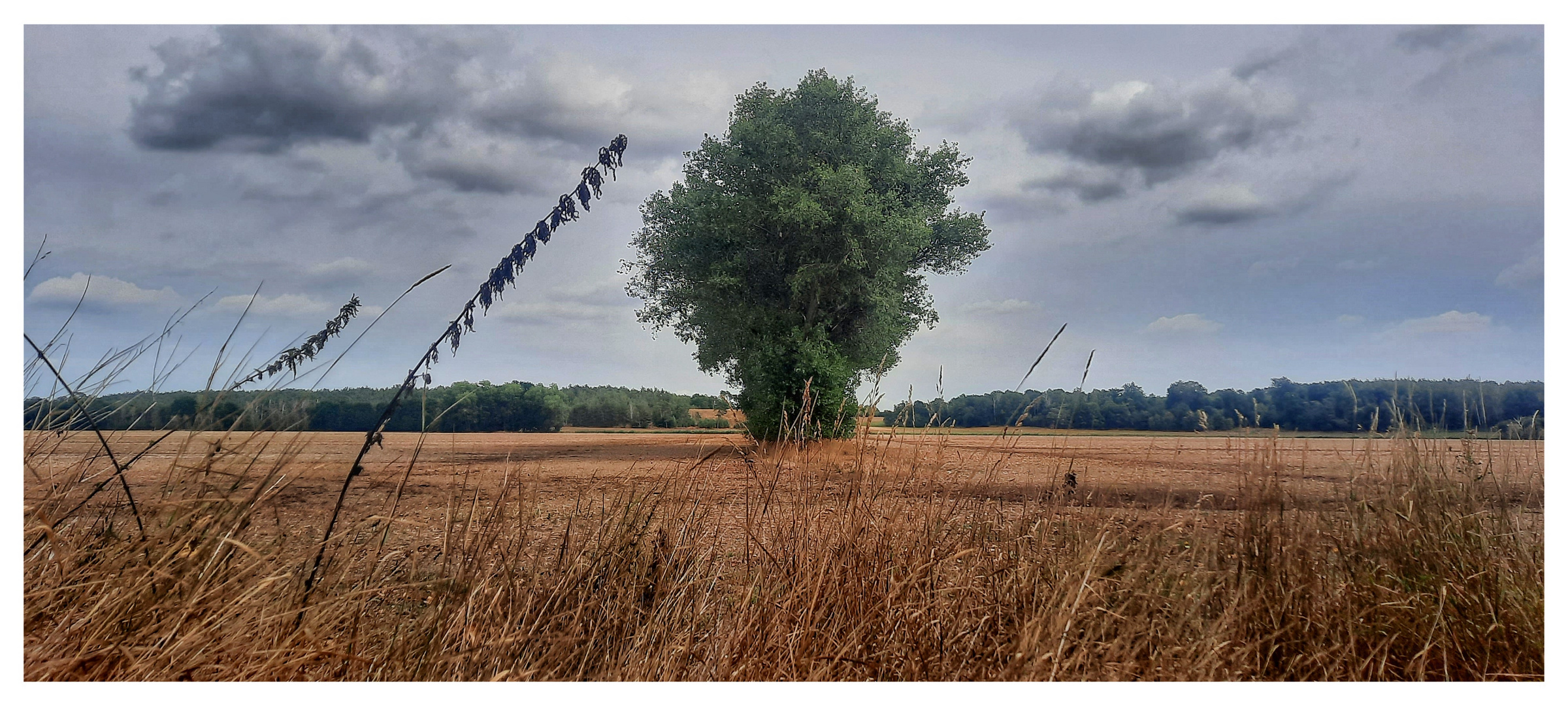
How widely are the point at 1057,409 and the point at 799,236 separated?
1472 centimetres

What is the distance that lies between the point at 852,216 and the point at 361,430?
1491cm

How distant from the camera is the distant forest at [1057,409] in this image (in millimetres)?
2711

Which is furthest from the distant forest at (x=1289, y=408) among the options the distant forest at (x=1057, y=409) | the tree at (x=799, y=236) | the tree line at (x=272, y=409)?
the tree at (x=799, y=236)

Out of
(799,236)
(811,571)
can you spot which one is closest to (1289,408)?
(811,571)

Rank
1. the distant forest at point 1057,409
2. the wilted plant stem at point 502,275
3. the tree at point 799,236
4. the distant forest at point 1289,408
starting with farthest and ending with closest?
1. the tree at point 799,236
2. the distant forest at point 1289,408
3. the distant forest at point 1057,409
4. the wilted plant stem at point 502,275

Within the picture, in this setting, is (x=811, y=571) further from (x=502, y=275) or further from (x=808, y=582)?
(x=502, y=275)

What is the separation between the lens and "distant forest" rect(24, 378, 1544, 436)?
8.89 ft

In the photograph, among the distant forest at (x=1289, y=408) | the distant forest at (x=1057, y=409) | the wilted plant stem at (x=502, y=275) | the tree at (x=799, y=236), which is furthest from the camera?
the tree at (x=799, y=236)

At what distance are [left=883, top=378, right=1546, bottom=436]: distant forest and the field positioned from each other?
149 millimetres

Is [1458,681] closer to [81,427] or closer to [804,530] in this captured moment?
[804,530]

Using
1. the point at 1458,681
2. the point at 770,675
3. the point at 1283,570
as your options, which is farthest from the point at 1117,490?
the point at 770,675

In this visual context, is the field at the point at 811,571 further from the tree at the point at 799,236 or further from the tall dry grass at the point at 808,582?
the tree at the point at 799,236

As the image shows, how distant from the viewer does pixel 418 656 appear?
2.70 m

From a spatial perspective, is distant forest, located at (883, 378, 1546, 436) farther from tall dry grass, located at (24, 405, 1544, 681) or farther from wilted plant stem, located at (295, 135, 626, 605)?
wilted plant stem, located at (295, 135, 626, 605)
